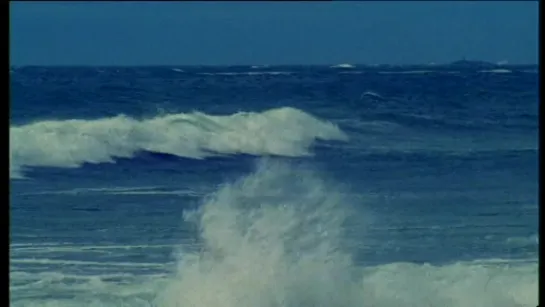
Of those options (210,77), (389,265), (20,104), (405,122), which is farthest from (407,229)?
(20,104)

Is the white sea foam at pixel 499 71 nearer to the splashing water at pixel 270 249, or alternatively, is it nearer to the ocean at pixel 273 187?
the ocean at pixel 273 187

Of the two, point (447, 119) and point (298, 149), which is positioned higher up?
point (447, 119)

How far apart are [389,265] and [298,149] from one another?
447 mm

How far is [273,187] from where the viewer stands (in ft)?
9.09

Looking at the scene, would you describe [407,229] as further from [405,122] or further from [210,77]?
[210,77]

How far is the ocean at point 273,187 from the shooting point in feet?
8.82

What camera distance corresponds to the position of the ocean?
8.82 ft

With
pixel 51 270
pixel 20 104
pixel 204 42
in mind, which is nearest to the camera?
pixel 204 42

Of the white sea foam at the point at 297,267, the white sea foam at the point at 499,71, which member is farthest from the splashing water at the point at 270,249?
the white sea foam at the point at 499,71

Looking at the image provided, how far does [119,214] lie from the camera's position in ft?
9.25

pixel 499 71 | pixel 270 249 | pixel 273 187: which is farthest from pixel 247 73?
pixel 499 71

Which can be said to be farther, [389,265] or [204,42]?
[389,265]

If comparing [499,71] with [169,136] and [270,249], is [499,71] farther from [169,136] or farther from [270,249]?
[169,136]

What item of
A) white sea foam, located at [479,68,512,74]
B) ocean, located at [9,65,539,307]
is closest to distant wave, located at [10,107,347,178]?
ocean, located at [9,65,539,307]
